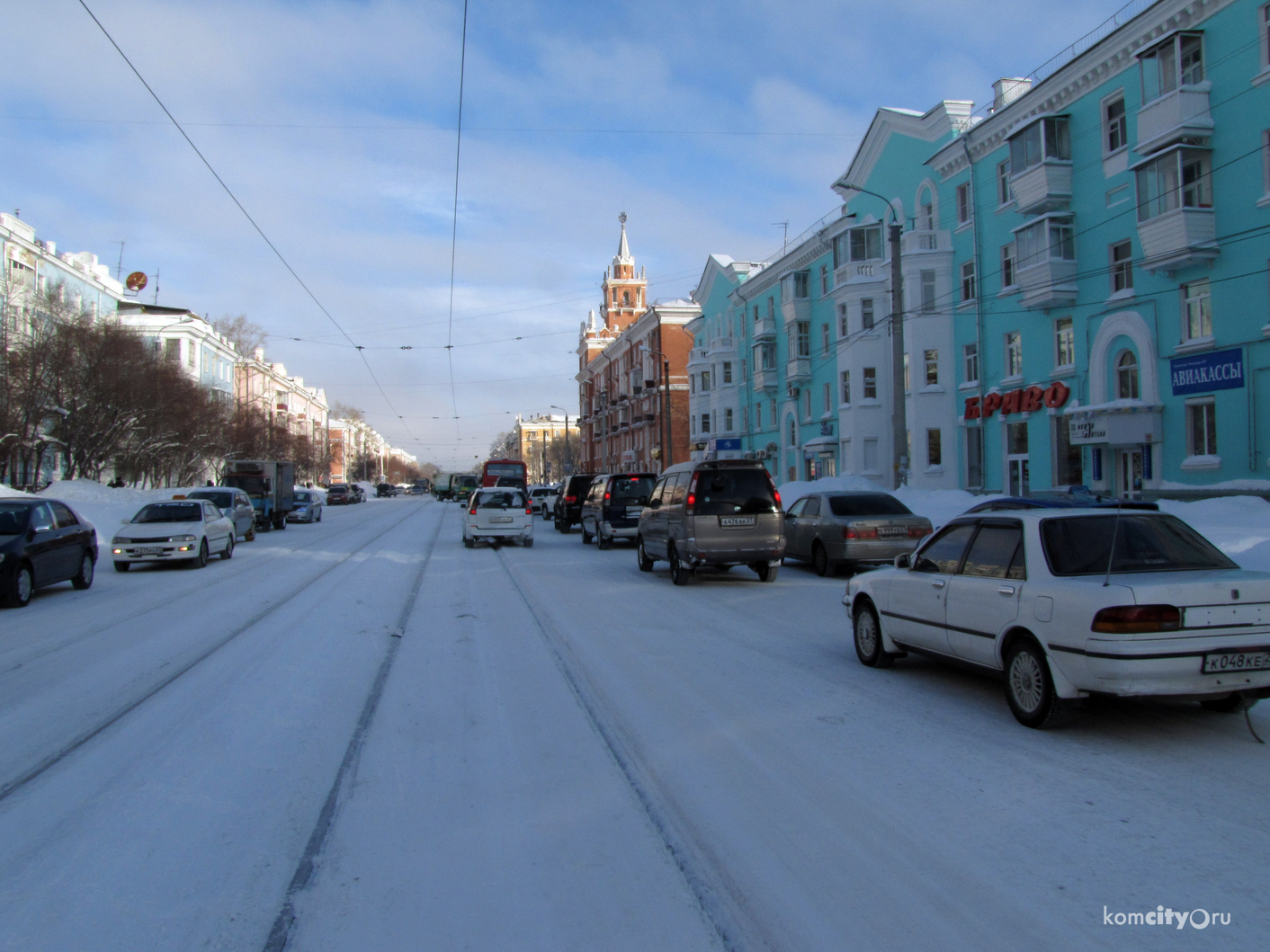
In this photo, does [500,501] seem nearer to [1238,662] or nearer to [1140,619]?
[1140,619]

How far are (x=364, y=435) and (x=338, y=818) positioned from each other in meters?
148

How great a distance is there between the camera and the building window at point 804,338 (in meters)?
44.5

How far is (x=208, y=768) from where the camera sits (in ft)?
18.4

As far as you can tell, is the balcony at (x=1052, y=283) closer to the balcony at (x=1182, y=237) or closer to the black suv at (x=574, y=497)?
the balcony at (x=1182, y=237)

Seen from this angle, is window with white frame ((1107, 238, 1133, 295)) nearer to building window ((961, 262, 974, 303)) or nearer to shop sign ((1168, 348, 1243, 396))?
shop sign ((1168, 348, 1243, 396))

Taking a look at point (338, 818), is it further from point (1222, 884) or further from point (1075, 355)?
point (1075, 355)

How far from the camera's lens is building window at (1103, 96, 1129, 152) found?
2464 cm

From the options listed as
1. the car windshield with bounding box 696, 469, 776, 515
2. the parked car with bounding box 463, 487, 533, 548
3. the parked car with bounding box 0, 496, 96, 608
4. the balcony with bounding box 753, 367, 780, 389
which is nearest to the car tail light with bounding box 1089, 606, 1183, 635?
the car windshield with bounding box 696, 469, 776, 515

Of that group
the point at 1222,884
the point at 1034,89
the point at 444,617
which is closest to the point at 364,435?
the point at 1034,89

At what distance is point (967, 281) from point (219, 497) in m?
25.8

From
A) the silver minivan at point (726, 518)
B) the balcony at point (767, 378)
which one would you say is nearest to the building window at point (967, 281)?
the balcony at point (767, 378)

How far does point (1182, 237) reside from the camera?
70.9 feet

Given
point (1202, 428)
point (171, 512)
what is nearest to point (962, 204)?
point (1202, 428)

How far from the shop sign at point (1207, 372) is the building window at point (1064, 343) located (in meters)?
4.05
